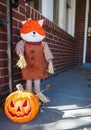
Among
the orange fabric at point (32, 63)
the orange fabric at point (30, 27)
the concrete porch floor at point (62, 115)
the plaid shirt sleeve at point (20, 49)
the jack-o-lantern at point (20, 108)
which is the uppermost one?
the orange fabric at point (30, 27)

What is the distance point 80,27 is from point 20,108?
19.8ft

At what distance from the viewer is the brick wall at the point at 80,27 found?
7359 mm

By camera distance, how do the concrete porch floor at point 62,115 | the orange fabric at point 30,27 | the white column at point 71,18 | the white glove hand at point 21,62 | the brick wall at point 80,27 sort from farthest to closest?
the brick wall at point 80,27
the white column at point 71,18
the orange fabric at point 30,27
the white glove hand at point 21,62
the concrete porch floor at point 62,115

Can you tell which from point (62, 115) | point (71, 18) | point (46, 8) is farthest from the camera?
point (71, 18)

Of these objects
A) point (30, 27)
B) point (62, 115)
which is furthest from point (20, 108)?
point (30, 27)

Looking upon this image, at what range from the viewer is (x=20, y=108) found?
1.84 meters

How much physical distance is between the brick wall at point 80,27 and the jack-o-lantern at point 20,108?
230 inches

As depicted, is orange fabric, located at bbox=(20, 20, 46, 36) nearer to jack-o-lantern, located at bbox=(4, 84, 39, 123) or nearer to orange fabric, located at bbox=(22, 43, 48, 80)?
orange fabric, located at bbox=(22, 43, 48, 80)

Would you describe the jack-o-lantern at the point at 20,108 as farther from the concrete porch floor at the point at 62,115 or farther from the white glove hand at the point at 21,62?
the white glove hand at the point at 21,62

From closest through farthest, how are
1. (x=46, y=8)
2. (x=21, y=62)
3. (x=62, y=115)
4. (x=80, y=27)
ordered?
(x=62, y=115) → (x=21, y=62) → (x=46, y=8) → (x=80, y=27)

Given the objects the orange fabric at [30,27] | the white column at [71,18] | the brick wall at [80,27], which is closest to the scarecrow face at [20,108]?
the orange fabric at [30,27]

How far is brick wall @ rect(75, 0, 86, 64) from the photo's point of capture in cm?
736

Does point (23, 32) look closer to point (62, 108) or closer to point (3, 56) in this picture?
point (3, 56)

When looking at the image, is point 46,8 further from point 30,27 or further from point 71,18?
point 71,18
